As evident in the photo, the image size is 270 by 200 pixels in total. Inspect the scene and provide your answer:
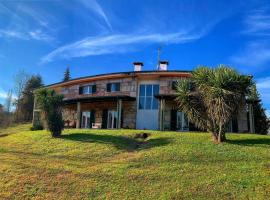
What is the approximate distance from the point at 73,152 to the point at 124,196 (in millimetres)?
7115

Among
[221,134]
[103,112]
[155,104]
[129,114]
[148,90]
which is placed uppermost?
[148,90]

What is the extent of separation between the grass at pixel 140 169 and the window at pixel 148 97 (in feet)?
26.4

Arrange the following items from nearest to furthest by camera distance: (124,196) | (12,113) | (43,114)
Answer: (124,196) → (43,114) → (12,113)

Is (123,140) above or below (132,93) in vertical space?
below

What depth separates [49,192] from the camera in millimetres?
12250

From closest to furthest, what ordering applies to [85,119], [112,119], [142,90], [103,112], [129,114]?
[142,90]
[129,114]
[112,119]
[103,112]
[85,119]

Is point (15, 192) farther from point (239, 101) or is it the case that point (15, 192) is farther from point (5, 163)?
point (239, 101)

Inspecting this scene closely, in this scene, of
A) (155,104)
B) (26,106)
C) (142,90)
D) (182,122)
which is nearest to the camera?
(182,122)

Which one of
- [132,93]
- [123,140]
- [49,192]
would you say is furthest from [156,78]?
[49,192]

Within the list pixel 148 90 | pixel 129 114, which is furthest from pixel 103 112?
pixel 148 90

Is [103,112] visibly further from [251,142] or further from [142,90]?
[251,142]

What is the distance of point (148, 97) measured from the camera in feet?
93.6

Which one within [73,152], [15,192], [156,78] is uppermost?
[156,78]

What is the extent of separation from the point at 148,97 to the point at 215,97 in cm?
1126
